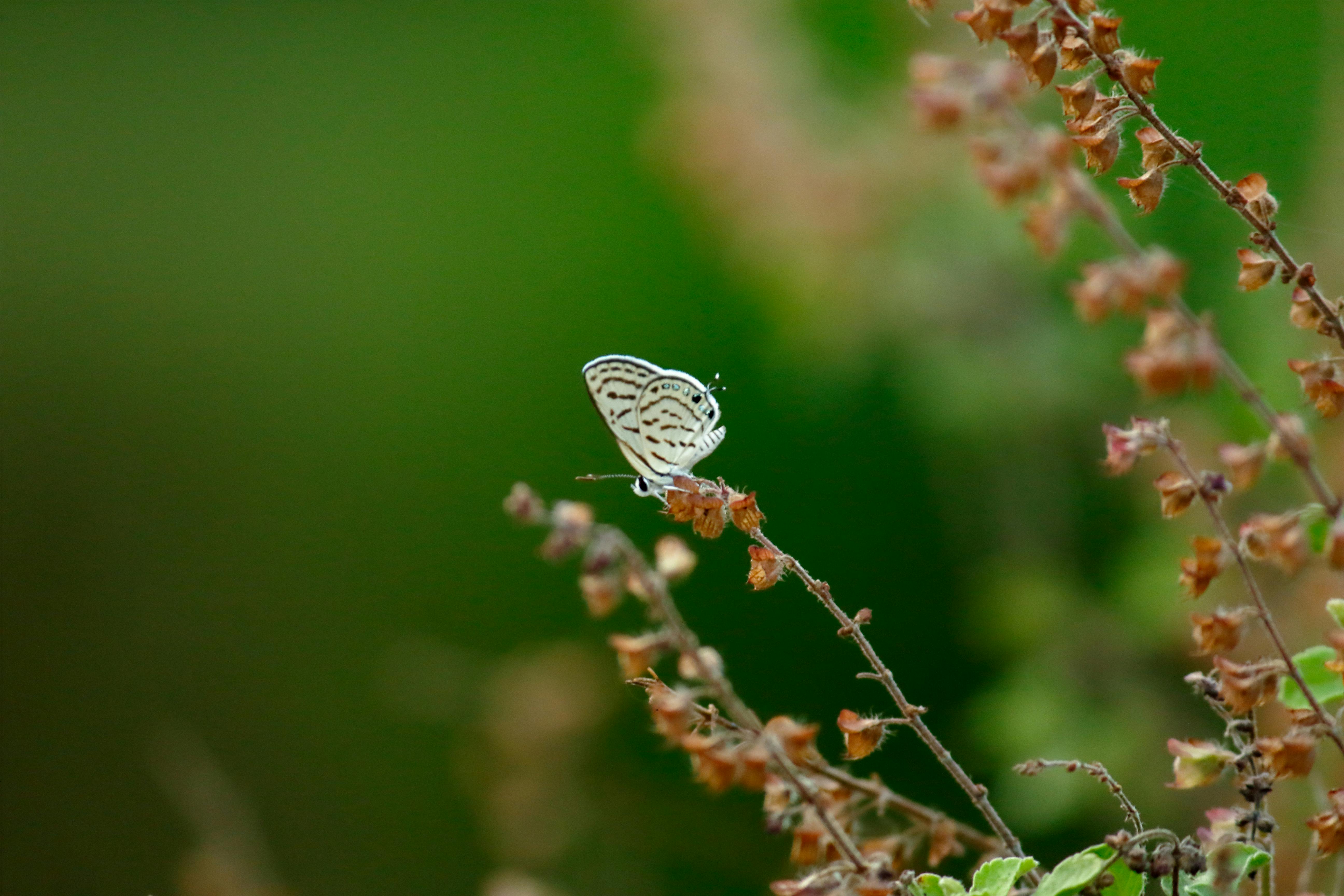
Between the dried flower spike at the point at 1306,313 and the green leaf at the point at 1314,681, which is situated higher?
the dried flower spike at the point at 1306,313

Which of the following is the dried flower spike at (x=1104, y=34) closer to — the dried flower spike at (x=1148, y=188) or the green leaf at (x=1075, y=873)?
the dried flower spike at (x=1148, y=188)

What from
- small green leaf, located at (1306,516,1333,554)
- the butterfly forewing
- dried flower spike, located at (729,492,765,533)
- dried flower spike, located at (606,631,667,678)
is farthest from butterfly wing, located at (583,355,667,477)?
small green leaf, located at (1306,516,1333,554)

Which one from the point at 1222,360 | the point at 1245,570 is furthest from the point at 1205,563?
the point at 1222,360

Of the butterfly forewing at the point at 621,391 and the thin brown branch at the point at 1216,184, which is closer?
the thin brown branch at the point at 1216,184

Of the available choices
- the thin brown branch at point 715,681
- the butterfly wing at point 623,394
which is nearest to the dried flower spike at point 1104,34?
the thin brown branch at point 715,681

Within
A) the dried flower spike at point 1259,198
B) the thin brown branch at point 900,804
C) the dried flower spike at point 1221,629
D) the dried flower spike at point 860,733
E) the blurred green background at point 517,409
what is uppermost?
the blurred green background at point 517,409

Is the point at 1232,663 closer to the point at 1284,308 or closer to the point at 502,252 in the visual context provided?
the point at 1284,308

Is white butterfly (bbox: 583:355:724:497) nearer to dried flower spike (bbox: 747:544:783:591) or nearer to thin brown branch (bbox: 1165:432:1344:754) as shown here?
dried flower spike (bbox: 747:544:783:591)

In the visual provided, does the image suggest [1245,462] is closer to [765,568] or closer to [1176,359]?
[1176,359]

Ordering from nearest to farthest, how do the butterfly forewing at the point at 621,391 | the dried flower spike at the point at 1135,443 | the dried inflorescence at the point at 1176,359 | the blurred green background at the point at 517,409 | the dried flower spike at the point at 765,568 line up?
the dried inflorescence at the point at 1176,359
the dried flower spike at the point at 1135,443
the dried flower spike at the point at 765,568
the butterfly forewing at the point at 621,391
the blurred green background at the point at 517,409
